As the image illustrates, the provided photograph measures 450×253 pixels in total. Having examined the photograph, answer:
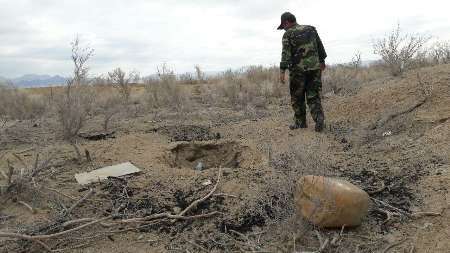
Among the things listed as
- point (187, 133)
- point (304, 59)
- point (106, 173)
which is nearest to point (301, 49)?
point (304, 59)

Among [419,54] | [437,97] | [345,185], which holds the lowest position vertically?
[345,185]

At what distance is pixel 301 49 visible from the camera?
638 cm

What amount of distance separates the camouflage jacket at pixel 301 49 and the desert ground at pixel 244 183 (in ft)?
3.08

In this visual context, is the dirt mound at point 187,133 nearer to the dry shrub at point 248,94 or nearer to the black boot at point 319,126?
the black boot at point 319,126

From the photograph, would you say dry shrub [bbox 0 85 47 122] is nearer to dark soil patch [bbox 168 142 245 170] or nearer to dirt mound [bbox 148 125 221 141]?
dirt mound [bbox 148 125 221 141]

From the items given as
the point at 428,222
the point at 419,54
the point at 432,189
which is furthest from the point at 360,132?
the point at 419,54

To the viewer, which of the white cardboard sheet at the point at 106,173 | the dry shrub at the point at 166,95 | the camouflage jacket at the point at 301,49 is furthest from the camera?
the dry shrub at the point at 166,95

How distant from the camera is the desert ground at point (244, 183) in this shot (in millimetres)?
3502

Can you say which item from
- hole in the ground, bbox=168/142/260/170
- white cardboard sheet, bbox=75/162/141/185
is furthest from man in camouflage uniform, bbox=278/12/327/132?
white cardboard sheet, bbox=75/162/141/185

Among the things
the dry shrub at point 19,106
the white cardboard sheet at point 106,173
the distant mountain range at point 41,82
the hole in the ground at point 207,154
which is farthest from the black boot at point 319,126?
the dry shrub at point 19,106

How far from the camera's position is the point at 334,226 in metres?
3.44

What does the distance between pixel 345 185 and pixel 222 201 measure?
3.88 ft

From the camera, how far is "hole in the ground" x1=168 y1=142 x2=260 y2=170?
6082 mm

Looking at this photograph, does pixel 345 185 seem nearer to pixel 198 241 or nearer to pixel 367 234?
pixel 367 234
